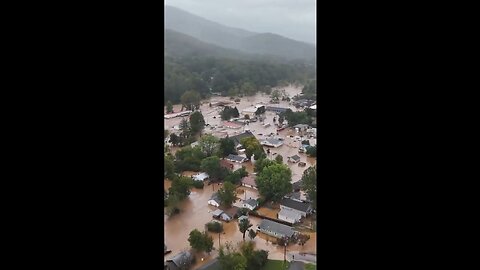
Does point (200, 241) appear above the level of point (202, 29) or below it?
below

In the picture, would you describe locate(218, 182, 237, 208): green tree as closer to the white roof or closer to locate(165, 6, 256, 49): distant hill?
the white roof

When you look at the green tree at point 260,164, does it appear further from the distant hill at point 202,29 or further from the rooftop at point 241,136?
the distant hill at point 202,29

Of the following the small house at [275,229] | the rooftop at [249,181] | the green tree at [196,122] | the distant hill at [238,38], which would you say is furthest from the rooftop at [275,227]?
the distant hill at [238,38]

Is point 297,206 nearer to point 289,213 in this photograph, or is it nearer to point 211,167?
point 289,213

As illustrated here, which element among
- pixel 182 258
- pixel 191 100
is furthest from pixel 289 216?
pixel 191 100

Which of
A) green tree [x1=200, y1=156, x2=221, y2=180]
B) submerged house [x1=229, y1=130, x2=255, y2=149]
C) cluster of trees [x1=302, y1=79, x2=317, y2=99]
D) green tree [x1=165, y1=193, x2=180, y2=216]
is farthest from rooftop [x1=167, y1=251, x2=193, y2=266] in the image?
cluster of trees [x1=302, y1=79, x2=317, y2=99]

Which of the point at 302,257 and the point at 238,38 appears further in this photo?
the point at 238,38
